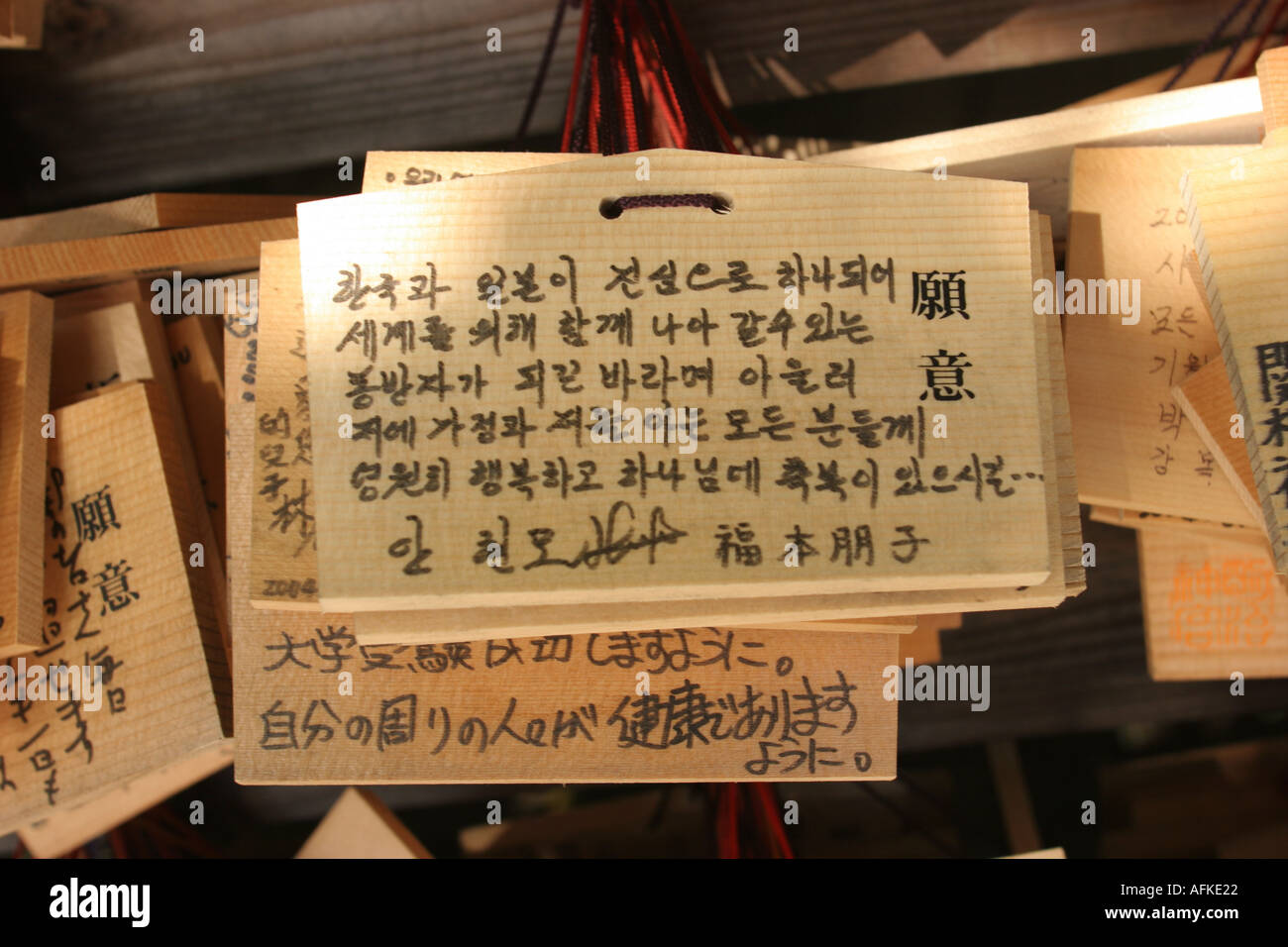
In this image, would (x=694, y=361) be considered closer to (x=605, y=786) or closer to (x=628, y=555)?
(x=628, y=555)

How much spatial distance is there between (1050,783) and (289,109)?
1.62 meters

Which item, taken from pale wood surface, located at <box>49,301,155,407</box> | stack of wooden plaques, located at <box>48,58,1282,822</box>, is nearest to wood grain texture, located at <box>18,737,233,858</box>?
pale wood surface, located at <box>49,301,155,407</box>

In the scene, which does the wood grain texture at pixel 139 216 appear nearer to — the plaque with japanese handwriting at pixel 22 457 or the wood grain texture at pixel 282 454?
the plaque with japanese handwriting at pixel 22 457

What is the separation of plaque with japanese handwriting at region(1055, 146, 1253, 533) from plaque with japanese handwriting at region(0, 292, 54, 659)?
1.05 m

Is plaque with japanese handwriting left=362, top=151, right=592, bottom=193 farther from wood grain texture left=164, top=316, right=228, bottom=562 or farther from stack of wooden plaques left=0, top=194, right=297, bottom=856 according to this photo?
wood grain texture left=164, top=316, right=228, bottom=562

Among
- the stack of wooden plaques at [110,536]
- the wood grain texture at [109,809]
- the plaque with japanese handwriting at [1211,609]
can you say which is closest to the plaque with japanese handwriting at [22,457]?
the stack of wooden plaques at [110,536]

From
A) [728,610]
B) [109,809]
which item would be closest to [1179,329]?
[728,610]

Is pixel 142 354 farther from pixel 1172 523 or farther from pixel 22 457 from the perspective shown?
pixel 1172 523

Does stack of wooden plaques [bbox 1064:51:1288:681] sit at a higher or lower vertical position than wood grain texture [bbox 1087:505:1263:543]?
higher

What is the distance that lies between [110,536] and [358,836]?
51 cm

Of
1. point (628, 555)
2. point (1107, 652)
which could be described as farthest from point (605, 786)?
point (628, 555)

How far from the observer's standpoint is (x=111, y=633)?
94 cm

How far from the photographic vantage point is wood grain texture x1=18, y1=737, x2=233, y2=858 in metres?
1.26

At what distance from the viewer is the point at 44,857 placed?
4.09 feet
